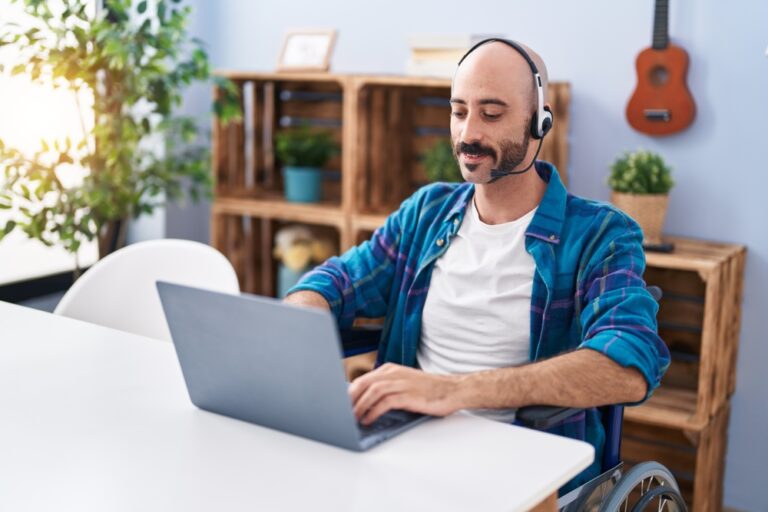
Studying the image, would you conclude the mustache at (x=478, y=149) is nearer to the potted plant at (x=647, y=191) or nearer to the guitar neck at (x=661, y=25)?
the potted plant at (x=647, y=191)

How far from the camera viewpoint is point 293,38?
3354mm

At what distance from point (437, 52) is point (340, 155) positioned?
0.66 metres

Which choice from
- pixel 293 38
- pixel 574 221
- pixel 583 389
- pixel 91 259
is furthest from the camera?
pixel 91 259

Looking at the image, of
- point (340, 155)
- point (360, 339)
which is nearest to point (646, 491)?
point (360, 339)

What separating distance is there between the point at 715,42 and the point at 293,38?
139 centimetres

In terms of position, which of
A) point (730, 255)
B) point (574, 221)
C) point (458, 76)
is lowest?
point (730, 255)

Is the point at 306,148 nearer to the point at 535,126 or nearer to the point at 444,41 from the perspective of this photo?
the point at 444,41

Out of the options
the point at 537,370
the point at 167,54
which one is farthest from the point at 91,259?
the point at 537,370

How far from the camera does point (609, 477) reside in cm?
168

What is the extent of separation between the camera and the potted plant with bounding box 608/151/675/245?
2637mm

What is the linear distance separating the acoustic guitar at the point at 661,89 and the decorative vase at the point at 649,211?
0.24 meters

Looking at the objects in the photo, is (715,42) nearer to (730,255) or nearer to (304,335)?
(730,255)

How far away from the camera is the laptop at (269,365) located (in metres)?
1.25

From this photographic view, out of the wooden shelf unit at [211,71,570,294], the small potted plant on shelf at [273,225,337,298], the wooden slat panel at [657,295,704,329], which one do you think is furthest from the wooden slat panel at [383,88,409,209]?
the wooden slat panel at [657,295,704,329]
